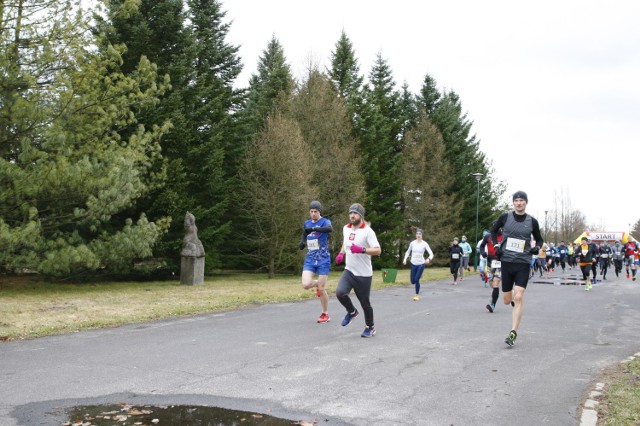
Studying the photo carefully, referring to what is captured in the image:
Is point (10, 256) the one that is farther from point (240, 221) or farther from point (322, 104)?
point (322, 104)

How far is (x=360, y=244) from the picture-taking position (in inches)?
360

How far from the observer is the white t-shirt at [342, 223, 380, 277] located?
9.11m

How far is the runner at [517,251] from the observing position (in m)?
8.47

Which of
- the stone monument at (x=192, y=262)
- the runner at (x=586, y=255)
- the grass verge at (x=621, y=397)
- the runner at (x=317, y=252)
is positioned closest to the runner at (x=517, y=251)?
the grass verge at (x=621, y=397)

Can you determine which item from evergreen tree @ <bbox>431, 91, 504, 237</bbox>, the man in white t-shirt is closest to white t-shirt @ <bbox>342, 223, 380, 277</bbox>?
the man in white t-shirt

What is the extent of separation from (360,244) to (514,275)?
2.31 m

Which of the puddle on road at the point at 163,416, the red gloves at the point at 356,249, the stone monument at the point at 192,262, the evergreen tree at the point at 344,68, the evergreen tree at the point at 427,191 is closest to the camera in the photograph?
the puddle on road at the point at 163,416

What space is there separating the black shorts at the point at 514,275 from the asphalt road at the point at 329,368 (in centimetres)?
88

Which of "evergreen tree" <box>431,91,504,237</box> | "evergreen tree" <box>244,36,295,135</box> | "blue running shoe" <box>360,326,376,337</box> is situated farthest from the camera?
"evergreen tree" <box>431,91,504,237</box>

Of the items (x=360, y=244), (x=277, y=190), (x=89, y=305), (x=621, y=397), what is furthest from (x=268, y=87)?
(x=621, y=397)

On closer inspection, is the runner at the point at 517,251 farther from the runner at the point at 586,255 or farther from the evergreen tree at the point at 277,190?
the evergreen tree at the point at 277,190

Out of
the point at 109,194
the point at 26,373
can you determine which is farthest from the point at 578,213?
the point at 26,373

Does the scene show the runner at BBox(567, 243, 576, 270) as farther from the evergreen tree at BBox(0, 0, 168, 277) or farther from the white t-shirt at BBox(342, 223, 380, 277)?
the white t-shirt at BBox(342, 223, 380, 277)

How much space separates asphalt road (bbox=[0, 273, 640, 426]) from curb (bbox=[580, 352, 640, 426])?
0.10m
